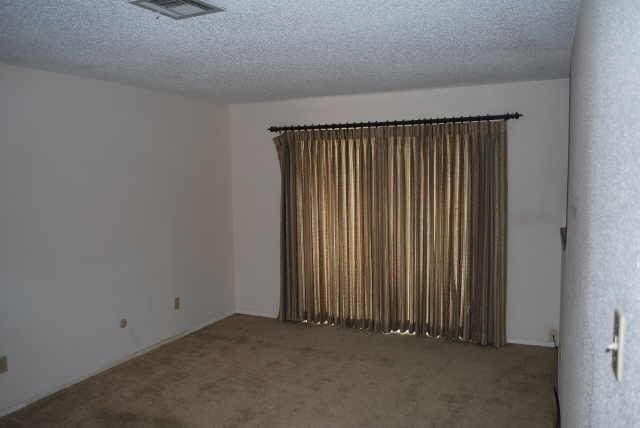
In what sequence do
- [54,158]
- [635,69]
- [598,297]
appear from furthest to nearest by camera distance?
[54,158] < [598,297] < [635,69]

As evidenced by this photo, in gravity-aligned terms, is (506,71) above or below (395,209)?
above

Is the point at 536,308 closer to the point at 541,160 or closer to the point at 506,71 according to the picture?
the point at 541,160

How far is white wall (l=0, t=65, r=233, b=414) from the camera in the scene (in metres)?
3.57

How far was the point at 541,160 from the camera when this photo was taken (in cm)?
451

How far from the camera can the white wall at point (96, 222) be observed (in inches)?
141

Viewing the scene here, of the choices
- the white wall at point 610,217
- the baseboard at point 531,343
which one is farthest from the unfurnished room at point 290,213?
the white wall at point 610,217

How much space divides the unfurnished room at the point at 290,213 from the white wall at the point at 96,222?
0.06ft

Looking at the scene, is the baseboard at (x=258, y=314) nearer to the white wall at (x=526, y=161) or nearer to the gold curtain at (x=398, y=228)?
the gold curtain at (x=398, y=228)

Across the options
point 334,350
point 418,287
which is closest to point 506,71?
point 418,287

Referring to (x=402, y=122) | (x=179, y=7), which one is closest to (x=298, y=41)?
(x=179, y=7)

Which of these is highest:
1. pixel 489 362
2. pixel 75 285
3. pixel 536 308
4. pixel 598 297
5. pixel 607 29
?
pixel 607 29

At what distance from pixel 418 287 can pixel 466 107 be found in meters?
1.65

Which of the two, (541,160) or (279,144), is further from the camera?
(279,144)

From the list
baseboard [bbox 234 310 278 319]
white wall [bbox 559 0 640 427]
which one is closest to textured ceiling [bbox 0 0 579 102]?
white wall [bbox 559 0 640 427]
